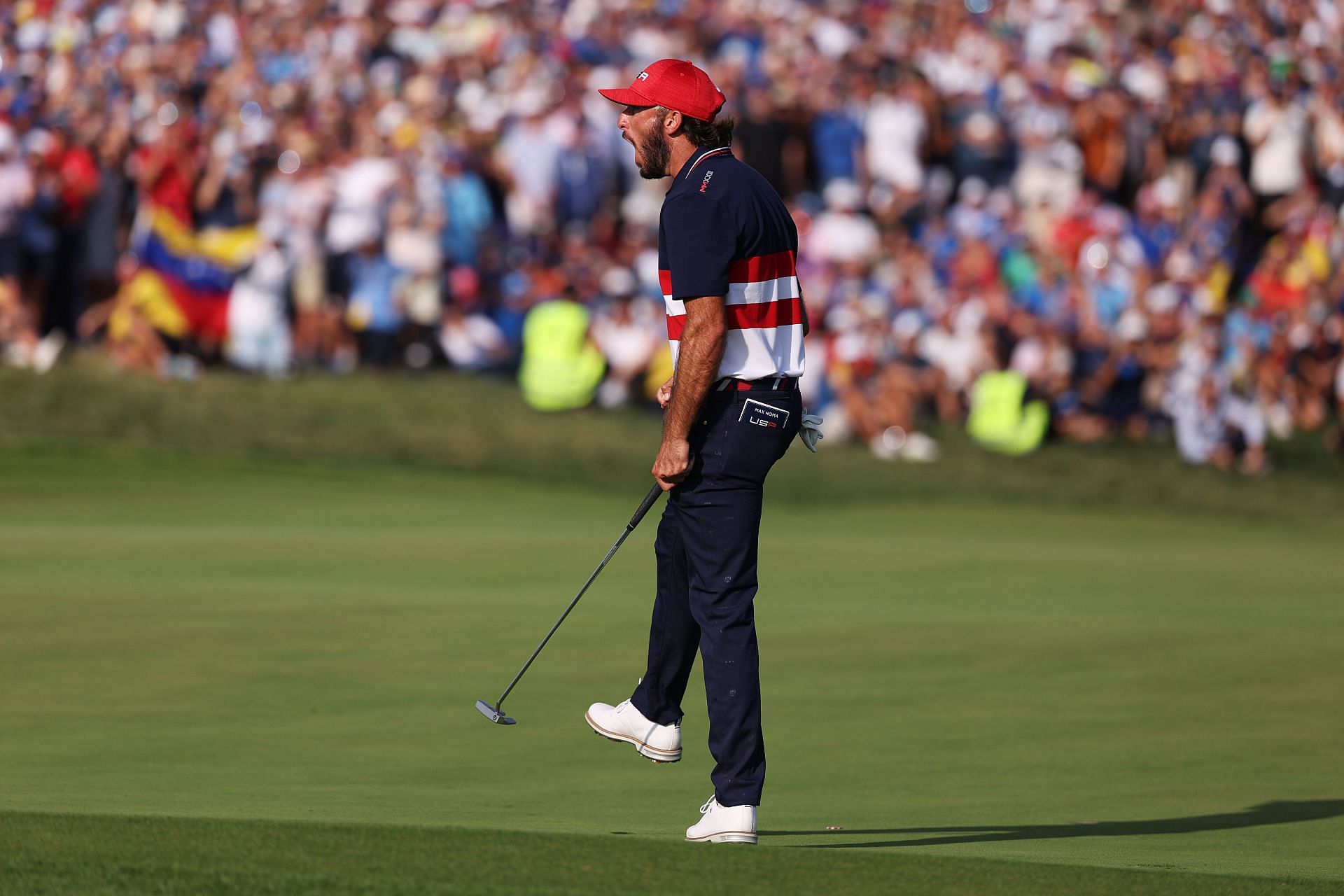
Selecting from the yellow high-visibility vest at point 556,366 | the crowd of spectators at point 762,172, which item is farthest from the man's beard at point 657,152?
the yellow high-visibility vest at point 556,366

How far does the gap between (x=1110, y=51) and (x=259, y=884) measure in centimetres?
2081

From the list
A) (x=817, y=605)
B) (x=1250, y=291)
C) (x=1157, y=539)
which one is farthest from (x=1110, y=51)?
(x=817, y=605)

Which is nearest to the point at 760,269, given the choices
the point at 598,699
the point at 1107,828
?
the point at 1107,828

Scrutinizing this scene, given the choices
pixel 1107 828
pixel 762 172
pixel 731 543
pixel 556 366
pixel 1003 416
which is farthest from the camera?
pixel 762 172

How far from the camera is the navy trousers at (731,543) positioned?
5.38 meters

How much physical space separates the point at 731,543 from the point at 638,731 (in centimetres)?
81

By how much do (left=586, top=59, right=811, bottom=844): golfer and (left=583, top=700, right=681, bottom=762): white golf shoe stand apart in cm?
49

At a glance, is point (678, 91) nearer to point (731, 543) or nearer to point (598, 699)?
point (731, 543)

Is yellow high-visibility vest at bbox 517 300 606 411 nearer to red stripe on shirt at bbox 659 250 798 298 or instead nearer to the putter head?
the putter head

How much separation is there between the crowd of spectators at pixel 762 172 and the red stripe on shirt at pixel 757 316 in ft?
47.4

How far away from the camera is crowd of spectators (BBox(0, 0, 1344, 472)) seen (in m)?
19.9

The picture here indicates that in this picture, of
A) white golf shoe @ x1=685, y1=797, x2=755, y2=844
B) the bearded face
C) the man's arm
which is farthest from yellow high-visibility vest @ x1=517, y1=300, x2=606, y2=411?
white golf shoe @ x1=685, y1=797, x2=755, y2=844

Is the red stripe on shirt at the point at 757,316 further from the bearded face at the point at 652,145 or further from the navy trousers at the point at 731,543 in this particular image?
the bearded face at the point at 652,145

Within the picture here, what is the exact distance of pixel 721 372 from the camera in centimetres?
537
